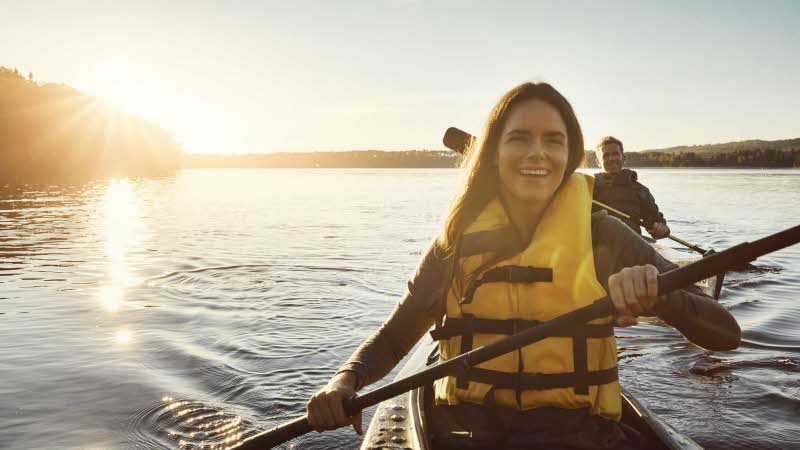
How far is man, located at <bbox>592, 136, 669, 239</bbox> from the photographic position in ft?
30.7

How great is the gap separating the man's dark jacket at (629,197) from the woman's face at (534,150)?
23.3 ft

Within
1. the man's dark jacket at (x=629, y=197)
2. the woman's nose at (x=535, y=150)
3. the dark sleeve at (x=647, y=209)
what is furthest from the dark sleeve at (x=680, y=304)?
the dark sleeve at (x=647, y=209)

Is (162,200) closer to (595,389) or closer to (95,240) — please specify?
(95,240)

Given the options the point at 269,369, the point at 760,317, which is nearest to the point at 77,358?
the point at 269,369

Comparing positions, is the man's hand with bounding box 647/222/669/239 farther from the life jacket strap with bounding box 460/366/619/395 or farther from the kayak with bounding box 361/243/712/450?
the life jacket strap with bounding box 460/366/619/395

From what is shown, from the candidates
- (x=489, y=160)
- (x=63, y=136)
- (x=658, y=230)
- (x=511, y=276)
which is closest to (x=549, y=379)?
(x=511, y=276)

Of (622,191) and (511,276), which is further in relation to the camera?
(622,191)

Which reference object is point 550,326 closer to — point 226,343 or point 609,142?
point 226,343

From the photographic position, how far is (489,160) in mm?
2975

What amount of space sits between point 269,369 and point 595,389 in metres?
4.89

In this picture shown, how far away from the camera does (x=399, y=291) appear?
11180 mm

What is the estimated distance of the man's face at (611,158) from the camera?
9297 millimetres

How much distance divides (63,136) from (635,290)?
214 feet

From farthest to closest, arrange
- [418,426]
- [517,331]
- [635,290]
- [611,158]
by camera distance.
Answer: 1. [611,158]
2. [418,426]
3. [517,331]
4. [635,290]
